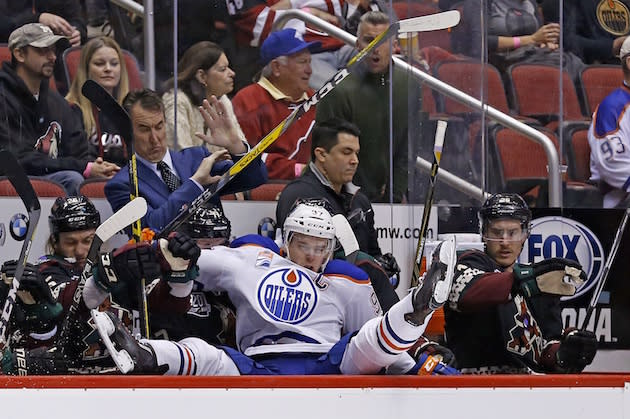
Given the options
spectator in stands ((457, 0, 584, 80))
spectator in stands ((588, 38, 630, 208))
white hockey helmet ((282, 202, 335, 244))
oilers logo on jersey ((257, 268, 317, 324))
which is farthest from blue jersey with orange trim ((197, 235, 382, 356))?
spectator in stands ((457, 0, 584, 80))

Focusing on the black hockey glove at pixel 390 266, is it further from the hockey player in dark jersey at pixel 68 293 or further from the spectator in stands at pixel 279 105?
the hockey player in dark jersey at pixel 68 293

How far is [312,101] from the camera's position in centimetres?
444

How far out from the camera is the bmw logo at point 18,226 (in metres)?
4.29

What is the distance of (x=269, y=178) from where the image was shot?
4.73 metres

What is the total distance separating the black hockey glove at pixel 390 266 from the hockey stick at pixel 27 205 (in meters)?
1.23

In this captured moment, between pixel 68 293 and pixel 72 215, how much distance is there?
29 centimetres

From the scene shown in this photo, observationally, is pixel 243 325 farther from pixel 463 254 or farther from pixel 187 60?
pixel 187 60

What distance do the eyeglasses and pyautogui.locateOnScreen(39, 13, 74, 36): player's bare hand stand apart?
63.5 inches

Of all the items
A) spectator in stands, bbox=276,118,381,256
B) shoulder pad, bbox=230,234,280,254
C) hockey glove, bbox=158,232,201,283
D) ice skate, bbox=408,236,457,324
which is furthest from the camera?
spectator in stands, bbox=276,118,381,256

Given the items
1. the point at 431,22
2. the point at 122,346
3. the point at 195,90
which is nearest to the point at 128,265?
the point at 122,346

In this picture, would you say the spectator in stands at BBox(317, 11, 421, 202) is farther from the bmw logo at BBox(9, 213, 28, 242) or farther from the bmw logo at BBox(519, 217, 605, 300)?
the bmw logo at BBox(9, 213, 28, 242)

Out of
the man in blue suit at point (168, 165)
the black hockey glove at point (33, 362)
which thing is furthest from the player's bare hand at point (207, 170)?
the black hockey glove at point (33, 362)

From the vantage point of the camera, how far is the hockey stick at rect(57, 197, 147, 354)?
3656 mm
